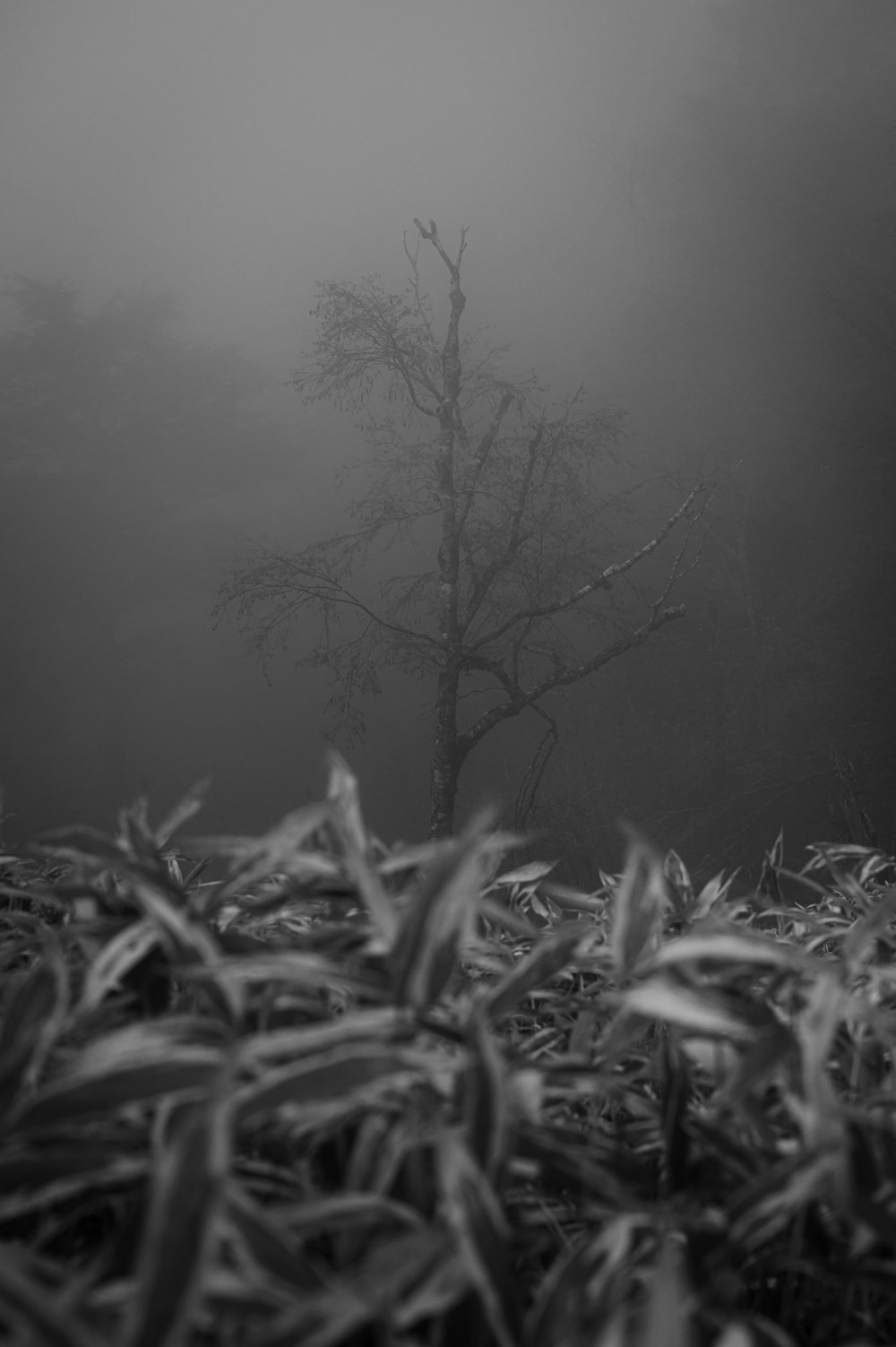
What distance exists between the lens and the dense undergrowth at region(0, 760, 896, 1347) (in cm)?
A: 22

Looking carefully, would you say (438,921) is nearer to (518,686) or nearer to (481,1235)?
(481,1235)

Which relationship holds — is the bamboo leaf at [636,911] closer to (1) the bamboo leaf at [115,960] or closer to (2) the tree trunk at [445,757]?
(1) the bamboo leaf at [115,960]

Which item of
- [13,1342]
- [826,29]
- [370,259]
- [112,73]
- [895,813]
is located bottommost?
[895,813]

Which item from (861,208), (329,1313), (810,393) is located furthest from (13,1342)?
(861,208)

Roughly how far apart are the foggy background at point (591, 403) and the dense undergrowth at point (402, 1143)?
14.4 feet

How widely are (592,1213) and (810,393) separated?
1917 centimetres

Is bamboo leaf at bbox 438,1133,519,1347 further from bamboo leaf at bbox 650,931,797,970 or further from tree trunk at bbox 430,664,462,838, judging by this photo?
tree trunk at bbox 430,664,462,838

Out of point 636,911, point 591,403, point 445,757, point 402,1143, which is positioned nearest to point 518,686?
point 445,757

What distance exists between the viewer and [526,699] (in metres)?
6.11

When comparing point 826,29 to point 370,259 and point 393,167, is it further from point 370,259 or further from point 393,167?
point 393,167

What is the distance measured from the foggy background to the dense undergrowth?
438cm

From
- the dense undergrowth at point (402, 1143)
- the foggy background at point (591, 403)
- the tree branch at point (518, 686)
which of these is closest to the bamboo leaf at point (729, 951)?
the dense undergrowth at point (402, 1143)

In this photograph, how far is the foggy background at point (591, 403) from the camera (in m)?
12.9

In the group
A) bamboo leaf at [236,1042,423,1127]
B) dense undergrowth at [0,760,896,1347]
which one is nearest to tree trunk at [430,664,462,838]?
dense undergrowth at [0,760,896,1347]
